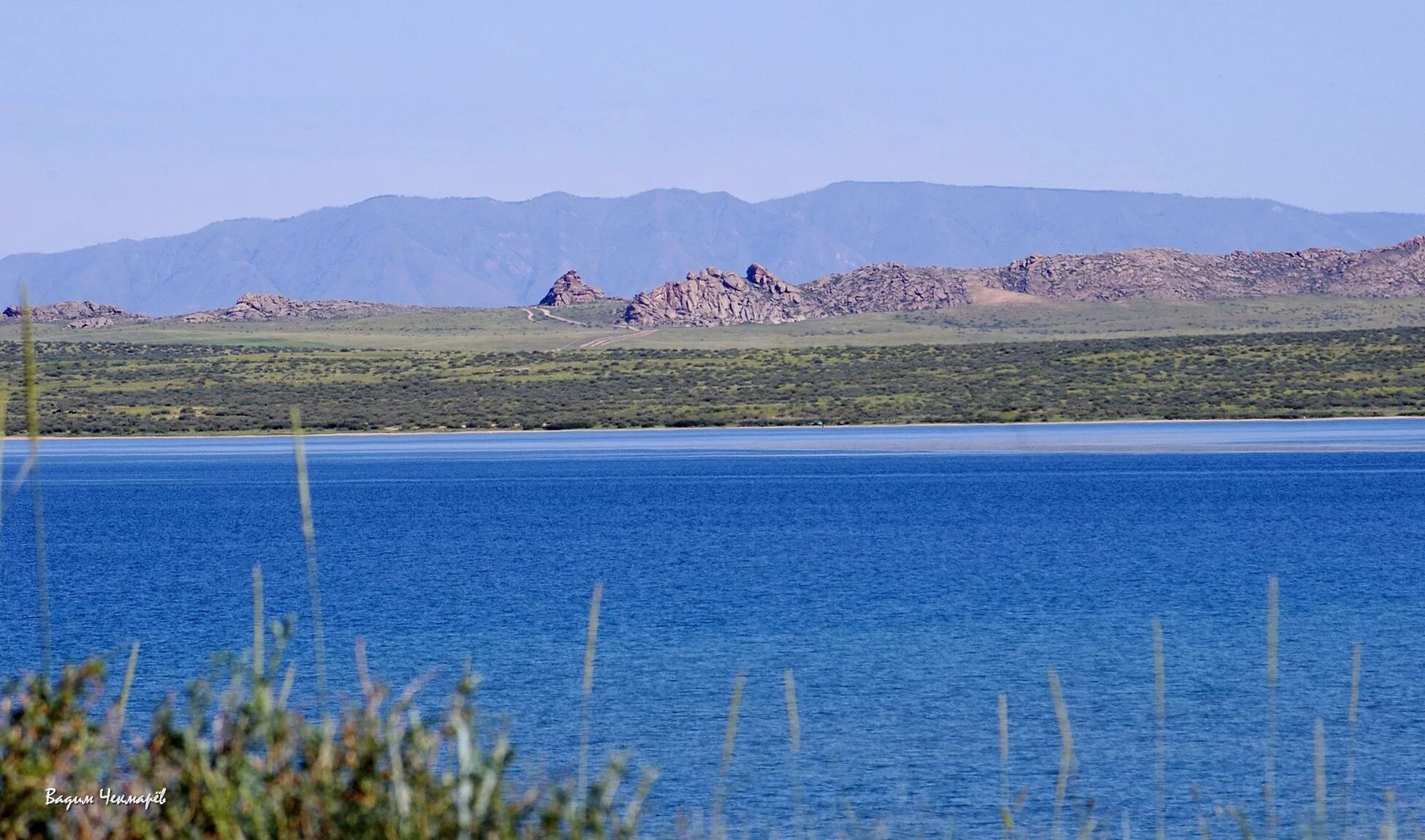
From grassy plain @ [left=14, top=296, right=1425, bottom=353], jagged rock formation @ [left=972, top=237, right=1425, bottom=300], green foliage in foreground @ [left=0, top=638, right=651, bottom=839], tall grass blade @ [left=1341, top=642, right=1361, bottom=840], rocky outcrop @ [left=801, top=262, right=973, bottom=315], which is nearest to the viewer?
green foliage in foreground @ [left=0, top=638, right=651, bottom=839]

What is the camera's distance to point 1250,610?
29953mm

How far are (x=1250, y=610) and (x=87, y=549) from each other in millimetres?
30925

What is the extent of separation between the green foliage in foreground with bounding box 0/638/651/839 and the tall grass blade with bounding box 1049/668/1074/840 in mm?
1414

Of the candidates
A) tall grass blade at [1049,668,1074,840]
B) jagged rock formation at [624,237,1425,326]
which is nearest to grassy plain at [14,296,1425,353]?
jagged rock formation at [624,237,1425,326]

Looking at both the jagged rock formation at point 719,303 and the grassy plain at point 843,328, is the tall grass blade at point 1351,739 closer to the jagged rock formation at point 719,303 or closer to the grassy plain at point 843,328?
the grassy plain at point 843,328

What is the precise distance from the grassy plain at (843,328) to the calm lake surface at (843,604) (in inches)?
3016

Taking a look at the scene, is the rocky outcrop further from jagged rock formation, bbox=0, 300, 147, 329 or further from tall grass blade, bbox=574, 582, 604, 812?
tall grass blade, bbox=574, 582, 604, 812

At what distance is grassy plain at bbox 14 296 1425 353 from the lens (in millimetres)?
151875

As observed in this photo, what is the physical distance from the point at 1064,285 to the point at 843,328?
37.6m

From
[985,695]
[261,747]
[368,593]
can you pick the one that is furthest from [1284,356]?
[261,747]

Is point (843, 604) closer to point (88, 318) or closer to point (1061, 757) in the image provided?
point (1061, 757)

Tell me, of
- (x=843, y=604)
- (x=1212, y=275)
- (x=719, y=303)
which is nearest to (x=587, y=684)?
(x=843, y=604)

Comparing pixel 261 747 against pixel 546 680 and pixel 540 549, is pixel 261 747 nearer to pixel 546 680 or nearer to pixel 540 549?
pixel 546 680

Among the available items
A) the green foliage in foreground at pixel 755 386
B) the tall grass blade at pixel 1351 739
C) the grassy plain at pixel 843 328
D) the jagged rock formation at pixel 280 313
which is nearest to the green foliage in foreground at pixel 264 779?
the tall grass blade at pixel 1351 739
